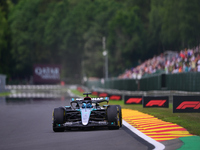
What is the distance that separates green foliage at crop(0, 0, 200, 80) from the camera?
205 ft

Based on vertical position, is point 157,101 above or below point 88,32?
below

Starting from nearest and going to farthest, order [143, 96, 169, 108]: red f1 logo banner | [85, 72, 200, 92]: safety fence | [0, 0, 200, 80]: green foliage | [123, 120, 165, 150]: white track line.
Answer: [123, 120, 165, 150]: white track line → [143, 96, 169, 108]: red f1 logo banner → [85, 72, 200, 92]: safety fence → [0, 0, 200, 80]: green foliage

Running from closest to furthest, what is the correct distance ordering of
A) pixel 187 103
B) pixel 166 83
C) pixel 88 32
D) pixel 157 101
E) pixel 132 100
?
pixel 187 103, pixel 157 101, pixel 132 100, pixel 166 83, pixel 88 32

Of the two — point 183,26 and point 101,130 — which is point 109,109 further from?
point 183,26

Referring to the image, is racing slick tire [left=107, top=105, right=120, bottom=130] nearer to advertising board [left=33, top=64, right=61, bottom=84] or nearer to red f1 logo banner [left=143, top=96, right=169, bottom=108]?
red f1 logo banner [left=143, top=96, right=169, bottom=108]

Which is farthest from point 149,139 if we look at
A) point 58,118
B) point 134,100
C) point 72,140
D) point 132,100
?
point 134,100

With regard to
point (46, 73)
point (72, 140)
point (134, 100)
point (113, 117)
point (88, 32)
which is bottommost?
point (72, 140)

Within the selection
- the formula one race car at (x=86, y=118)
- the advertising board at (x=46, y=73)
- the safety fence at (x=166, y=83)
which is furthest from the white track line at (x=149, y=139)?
the advertising board at (x=46, y=73)

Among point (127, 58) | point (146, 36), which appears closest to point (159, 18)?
point (146, 36)

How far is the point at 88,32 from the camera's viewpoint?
4481 inches

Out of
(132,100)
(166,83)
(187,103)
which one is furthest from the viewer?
(166,83)

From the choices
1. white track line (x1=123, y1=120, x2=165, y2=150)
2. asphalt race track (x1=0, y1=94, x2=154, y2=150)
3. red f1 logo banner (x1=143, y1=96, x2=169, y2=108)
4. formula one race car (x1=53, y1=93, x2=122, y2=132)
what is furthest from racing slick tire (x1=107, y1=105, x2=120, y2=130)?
red f1 logo banner (x1=143, y1=96, x2=169, y2=108)

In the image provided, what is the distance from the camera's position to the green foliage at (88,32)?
205 feet

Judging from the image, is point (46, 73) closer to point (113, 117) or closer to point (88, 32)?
point (88, 32)
